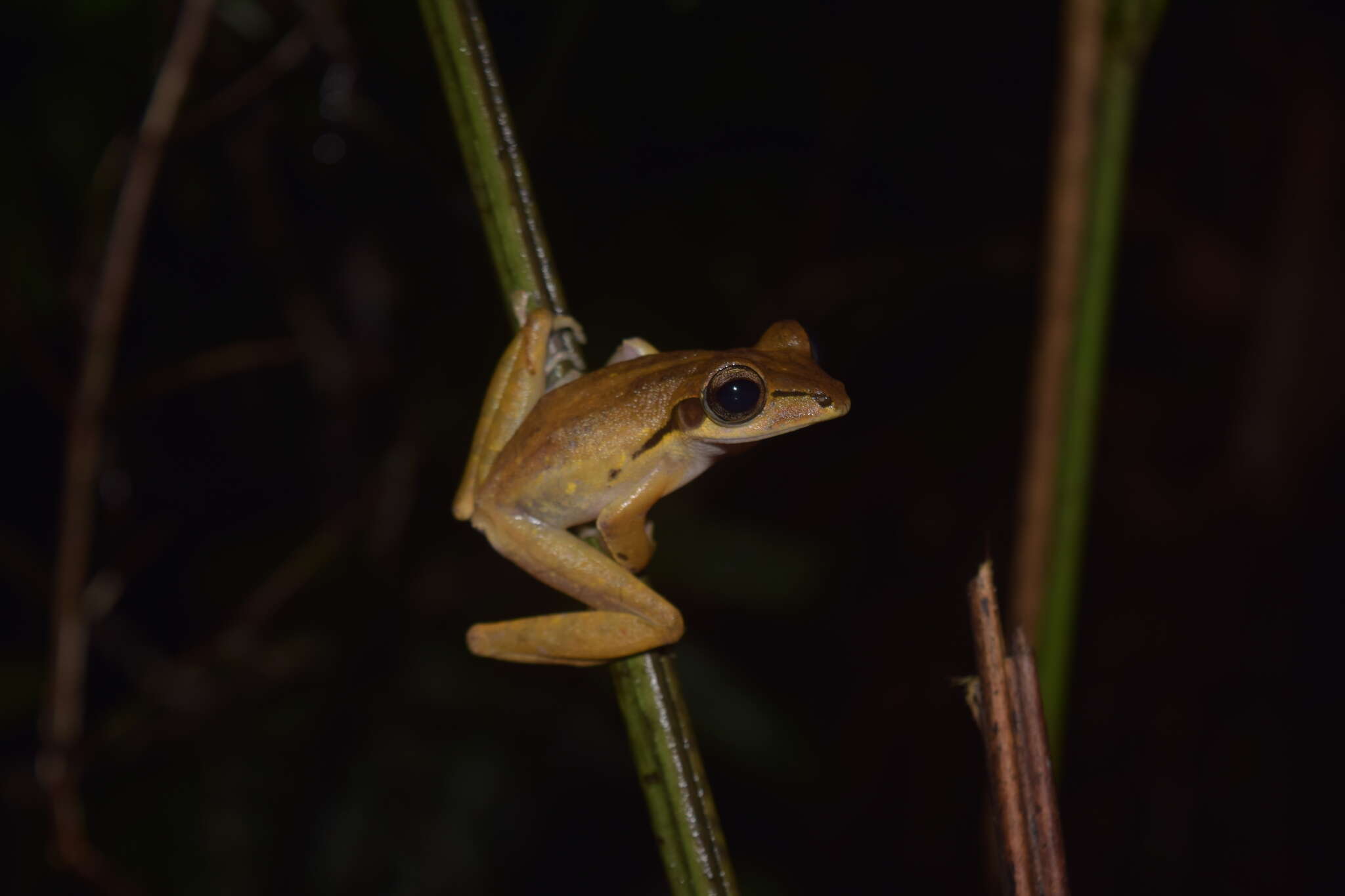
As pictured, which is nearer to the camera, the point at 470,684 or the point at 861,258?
the point at 470,684

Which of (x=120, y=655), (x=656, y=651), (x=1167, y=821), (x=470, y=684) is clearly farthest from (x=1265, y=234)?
(x=120, y=655)

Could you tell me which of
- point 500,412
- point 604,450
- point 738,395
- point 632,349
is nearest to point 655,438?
point 604,450

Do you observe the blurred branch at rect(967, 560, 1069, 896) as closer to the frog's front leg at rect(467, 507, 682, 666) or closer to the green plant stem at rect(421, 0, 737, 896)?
the green plant stem at rect(421, 0, 737, 896)

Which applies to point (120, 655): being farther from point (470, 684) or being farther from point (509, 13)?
point (509, 13)

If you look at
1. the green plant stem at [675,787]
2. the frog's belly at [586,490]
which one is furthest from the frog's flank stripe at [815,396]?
the green plant stem at [675,787]

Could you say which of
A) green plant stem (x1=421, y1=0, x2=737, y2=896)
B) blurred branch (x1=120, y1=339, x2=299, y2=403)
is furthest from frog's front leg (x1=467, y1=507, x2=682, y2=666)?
blurred branch (x1=120, y1=339, x2=299, y2=403)

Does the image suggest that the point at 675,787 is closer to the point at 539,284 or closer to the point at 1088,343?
the point at 539,284
